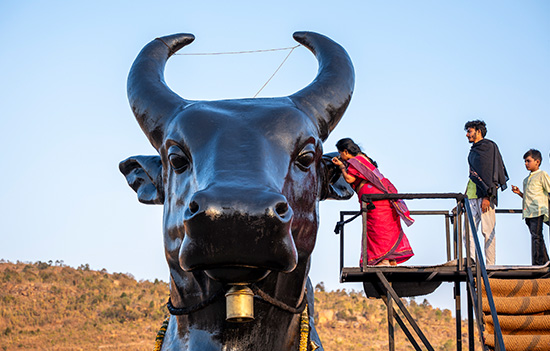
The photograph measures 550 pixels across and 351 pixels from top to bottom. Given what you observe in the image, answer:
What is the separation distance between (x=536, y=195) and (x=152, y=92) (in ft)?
20.9

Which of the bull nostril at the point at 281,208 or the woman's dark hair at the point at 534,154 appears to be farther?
the woman's dark hair at the point at 534,154

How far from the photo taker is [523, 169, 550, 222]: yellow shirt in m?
9.76

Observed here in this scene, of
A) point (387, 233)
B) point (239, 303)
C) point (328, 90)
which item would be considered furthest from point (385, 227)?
point (239, 303)

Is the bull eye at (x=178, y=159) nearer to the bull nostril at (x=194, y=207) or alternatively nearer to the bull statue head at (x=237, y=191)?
the bull statue head at (x=237, y=191)

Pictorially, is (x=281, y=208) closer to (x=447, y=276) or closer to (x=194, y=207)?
(x=194, y=207)

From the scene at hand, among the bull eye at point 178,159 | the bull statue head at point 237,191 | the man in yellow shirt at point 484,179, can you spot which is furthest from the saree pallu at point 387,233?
the bull eye at point 178,159

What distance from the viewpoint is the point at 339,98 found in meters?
4.99

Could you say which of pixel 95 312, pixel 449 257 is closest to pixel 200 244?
pixel 449 257

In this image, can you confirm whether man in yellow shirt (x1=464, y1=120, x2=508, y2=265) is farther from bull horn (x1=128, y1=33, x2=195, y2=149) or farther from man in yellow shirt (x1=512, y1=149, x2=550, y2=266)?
bull horn (x1=128, y1=33, x2=195, y2=149)

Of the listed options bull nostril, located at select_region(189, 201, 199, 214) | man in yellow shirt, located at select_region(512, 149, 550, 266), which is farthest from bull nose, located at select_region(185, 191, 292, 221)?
man in yellow shirt, located at select_region(512, 149, 550, 266)

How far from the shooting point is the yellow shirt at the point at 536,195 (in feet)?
32.0

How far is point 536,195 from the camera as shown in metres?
9.86

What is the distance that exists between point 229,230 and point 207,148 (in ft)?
2.38

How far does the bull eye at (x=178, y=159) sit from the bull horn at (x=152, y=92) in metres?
0.39
